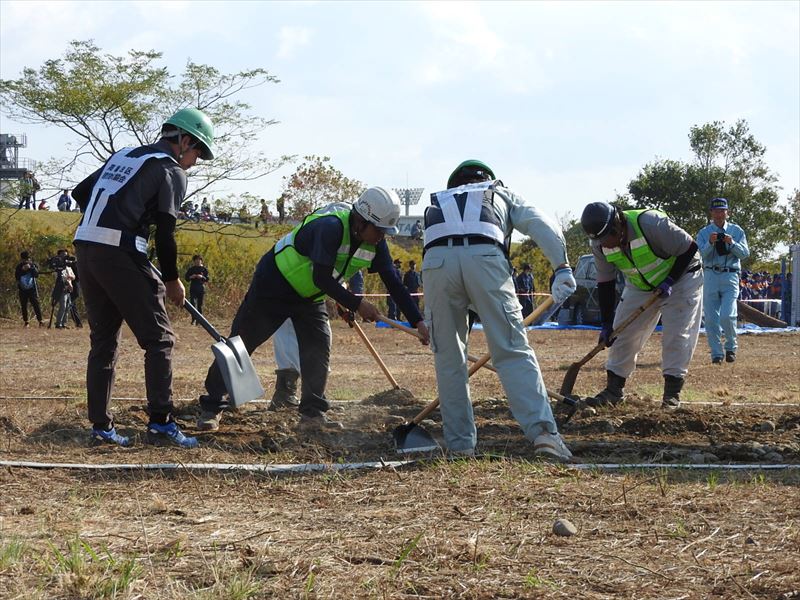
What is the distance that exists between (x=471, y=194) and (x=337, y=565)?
2850 mm

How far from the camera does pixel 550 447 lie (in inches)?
229

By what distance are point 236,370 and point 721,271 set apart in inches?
339

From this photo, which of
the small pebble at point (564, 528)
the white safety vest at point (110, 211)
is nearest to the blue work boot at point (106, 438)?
the white safety vest at point (110, 211)

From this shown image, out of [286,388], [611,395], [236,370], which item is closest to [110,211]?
[236,370]

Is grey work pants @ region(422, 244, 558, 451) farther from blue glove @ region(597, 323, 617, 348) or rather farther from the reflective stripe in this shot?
blue glove @ region(597, 323, 617, 348)

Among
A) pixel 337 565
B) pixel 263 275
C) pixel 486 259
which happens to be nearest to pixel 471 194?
pixel 486 259

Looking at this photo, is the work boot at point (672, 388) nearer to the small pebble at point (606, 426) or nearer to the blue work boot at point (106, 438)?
the small pebble at point (606, 426)

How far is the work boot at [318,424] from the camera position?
7.20 meters

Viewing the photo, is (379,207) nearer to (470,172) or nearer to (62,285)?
(470,172)

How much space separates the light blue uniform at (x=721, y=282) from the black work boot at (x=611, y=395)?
5.13 m

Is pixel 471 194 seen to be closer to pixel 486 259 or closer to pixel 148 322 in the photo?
pixel 486 259

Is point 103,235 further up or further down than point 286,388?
further up

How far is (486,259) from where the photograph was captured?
5.82 metres

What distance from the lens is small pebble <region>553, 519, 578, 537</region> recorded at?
404cm
